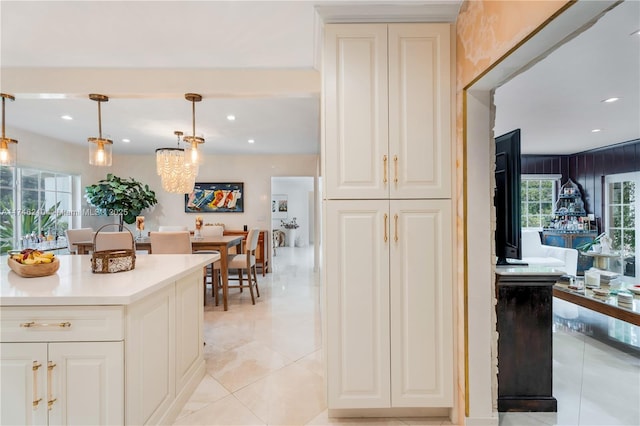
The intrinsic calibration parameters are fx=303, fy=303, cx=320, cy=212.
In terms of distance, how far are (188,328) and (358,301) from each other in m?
1.18

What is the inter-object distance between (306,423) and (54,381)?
4.26 feet

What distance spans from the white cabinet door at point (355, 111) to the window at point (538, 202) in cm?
636

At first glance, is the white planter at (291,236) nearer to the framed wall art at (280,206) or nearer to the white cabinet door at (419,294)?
the framed wall art at (280,206)

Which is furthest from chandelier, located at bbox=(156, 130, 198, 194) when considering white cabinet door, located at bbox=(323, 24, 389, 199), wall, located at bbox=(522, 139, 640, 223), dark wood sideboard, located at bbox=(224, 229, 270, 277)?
wall, located at bbox=(522, 139, 640, 223)

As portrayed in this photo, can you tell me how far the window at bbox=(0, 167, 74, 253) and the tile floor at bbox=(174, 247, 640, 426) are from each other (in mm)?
3230

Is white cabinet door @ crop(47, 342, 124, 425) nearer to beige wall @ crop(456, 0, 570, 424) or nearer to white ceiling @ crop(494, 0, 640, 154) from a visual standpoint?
beige wall @ crop(456, 0, 570, 424)

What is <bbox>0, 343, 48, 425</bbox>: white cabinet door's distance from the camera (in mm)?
1349

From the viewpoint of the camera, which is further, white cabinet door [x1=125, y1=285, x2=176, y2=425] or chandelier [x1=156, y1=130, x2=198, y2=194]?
chandelier [x1=156, y1=130, x2=198, y2=194]

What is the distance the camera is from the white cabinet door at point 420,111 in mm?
1776

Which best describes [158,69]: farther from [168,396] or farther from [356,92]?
[168,396]

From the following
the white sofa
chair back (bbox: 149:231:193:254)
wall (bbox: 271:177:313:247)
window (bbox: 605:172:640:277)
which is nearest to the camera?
chair back (bbox: 149:231:193:254)

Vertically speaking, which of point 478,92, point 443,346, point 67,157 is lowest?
point 443,346

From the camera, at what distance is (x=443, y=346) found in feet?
5.87

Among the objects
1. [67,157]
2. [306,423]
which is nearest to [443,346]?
[306,423]
